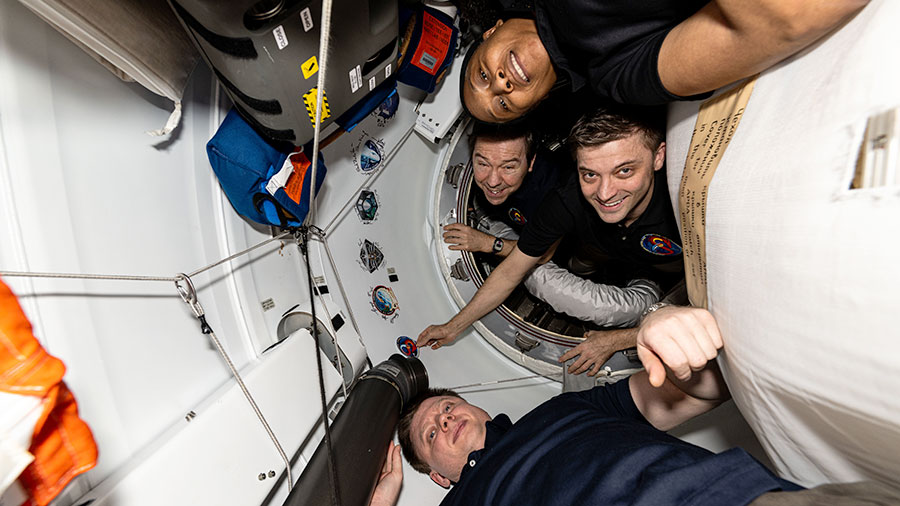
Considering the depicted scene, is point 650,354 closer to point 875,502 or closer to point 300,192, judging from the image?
point 875,502

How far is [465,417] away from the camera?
1.65m

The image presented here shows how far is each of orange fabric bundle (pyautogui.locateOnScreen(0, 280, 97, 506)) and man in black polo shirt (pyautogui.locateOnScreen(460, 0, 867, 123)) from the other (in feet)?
3.44

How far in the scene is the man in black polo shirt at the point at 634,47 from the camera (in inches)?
26.2

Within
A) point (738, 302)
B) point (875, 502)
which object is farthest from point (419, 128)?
point (875, 502)

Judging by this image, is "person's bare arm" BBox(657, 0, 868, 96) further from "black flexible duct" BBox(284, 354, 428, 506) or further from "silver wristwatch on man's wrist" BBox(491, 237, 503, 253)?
"silver wristwatch on man's wrist" BBox(491, 237, 503, 253)

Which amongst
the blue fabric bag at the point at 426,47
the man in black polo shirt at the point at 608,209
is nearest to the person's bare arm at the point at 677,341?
the man in black polo shirt at the point at 608,209

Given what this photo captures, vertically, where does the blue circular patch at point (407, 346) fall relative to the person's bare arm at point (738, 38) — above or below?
below

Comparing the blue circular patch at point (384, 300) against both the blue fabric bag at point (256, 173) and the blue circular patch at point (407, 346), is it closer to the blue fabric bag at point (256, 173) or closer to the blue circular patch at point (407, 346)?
the blue circular patch at point (407, 346)

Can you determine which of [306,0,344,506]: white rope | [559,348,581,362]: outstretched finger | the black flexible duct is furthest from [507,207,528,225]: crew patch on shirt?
[306,0,344,506]: white rope

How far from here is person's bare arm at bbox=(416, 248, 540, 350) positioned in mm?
1852

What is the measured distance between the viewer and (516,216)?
225cm

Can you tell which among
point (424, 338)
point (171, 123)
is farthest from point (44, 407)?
point (424, 338)

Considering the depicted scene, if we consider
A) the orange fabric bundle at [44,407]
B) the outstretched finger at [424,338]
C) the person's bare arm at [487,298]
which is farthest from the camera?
the outstretched finger at [424,338]

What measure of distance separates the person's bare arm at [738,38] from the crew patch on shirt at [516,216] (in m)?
1.32
